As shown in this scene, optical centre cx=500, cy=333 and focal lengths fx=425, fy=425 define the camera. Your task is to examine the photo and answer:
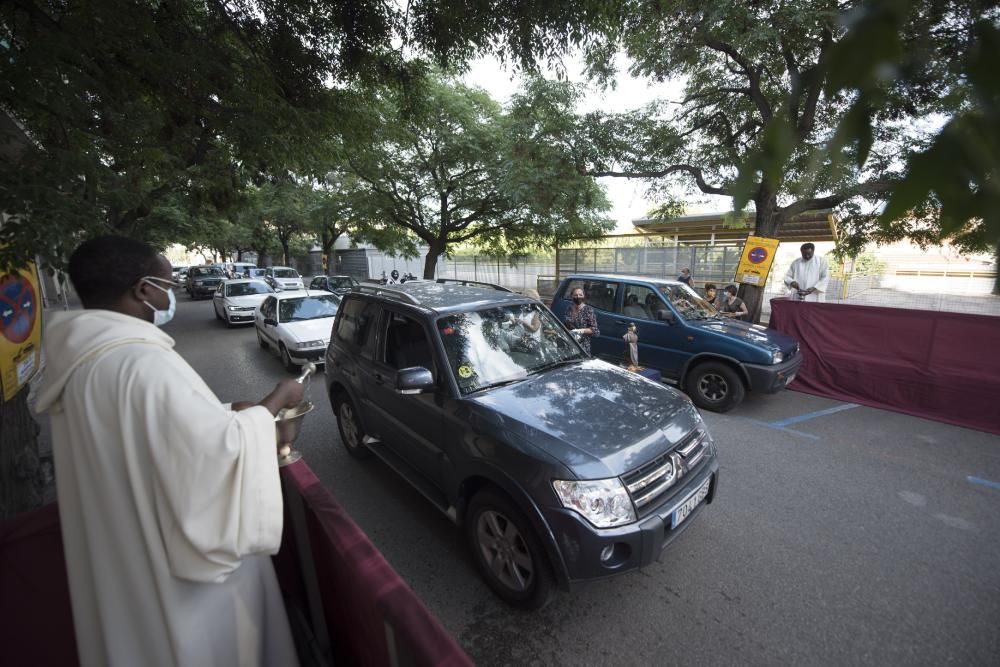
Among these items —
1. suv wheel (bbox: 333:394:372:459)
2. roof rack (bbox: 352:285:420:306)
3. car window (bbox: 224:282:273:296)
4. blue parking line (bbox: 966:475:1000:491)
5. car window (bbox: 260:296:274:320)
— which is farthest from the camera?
car window (bbox: 224:282:273:296)

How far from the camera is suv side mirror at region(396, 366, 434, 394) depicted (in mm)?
3014

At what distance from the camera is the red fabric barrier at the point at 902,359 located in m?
5.23

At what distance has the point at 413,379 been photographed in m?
3.02

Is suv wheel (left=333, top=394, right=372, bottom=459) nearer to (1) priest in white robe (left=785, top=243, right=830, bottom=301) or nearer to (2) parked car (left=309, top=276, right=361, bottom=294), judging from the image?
(1) priest in white robe (left=785, top=243, right=830, bottom=301)

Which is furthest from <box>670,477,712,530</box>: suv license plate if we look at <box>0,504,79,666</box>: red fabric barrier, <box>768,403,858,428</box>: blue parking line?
<box>768,403,858,428</box>: blue parking line

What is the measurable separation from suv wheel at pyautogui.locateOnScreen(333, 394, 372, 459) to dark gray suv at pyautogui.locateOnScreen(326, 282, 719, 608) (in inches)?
13.0

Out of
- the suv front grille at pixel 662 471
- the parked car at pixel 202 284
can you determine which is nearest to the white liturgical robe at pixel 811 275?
the suv front grille at pixel 662 471

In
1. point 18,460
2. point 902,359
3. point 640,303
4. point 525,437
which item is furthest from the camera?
point 640,303

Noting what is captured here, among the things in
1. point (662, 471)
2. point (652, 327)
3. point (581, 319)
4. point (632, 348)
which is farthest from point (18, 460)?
point (652, 327)

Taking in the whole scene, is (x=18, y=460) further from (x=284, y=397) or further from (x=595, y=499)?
(x=595, y=499)

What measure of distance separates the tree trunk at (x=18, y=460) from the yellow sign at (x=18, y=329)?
5.6 inches

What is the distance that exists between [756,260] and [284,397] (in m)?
8.83

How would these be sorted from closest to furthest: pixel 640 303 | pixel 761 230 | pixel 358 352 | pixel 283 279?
pixel 358 352, pixel 640 303, pixel 761 230, pixel 283 279

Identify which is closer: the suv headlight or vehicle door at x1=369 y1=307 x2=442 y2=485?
the suv headlight
